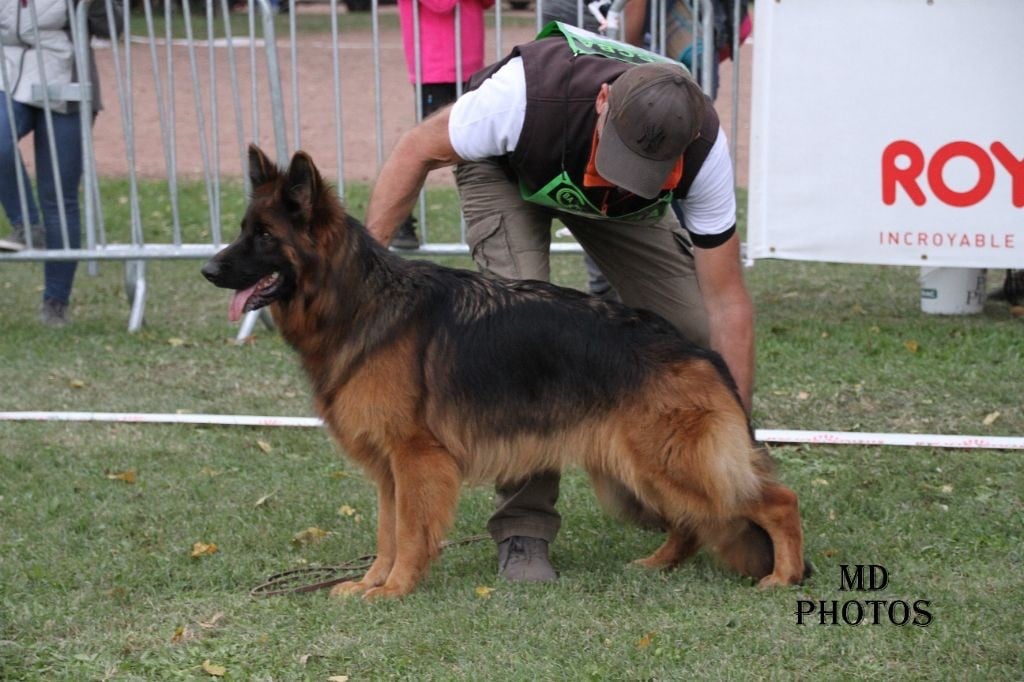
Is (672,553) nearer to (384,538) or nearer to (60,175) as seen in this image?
(384,538)

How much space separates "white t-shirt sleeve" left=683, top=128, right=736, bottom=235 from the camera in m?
4.39

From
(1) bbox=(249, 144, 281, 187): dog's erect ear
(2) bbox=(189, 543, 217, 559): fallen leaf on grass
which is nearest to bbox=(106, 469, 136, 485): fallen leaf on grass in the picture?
(2) bbox=(189, 543, 217, 559): fallen leaf on grass

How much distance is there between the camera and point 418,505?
4270 millimetres

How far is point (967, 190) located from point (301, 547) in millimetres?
4510

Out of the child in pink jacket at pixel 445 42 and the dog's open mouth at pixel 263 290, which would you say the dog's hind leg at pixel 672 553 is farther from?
the child in pink jacket at pixel 445 42

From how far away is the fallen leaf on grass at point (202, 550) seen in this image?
15.5 ft

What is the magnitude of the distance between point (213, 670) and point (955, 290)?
5917 mm

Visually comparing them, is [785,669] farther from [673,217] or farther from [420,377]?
[673,217]

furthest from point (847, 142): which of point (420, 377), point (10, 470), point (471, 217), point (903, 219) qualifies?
point (10, 470)

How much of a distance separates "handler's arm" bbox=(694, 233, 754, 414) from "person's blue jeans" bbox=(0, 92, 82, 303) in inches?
190

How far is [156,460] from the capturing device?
5.83 metres

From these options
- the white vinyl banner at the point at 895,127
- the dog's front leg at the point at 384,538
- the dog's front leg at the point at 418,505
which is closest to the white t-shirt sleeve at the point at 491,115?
the dog's front leg at the point at 418,505

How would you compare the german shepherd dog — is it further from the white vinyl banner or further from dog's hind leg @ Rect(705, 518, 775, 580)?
the white vinyl banner

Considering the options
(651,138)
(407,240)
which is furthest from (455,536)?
(407,240)
